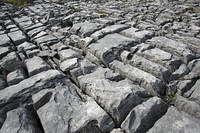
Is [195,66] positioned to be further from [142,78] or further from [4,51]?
[4,51]

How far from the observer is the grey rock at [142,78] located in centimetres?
405

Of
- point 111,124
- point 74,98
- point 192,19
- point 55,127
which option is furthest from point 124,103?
point 192,19

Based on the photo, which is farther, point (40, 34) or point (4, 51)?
point (40, 34)

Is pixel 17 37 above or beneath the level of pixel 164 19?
beneath

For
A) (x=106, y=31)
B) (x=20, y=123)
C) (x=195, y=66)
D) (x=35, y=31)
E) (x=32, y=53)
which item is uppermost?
(x=106, y=31)

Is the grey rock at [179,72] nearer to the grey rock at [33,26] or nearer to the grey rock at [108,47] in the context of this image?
the grey rock at [108,47]

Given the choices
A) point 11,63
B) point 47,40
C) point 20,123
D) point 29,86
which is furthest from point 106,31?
point 20,123

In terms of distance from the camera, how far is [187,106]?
3406 millimetres

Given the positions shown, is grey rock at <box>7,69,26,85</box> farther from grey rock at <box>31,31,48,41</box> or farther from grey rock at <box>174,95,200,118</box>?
grey rock at <box>174,95,200,118</box>

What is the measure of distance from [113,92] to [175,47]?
3.38 metres

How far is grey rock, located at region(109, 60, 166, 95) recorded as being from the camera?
4055 mm

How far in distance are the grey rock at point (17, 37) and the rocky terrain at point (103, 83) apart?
45mm

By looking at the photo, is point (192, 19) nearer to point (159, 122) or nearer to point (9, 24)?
point (159, 122)

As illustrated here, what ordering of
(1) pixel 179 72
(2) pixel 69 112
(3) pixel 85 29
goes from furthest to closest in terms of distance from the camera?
(3) pixel 85 29
(1) pixel 179 72
(2) pixel 69 112
